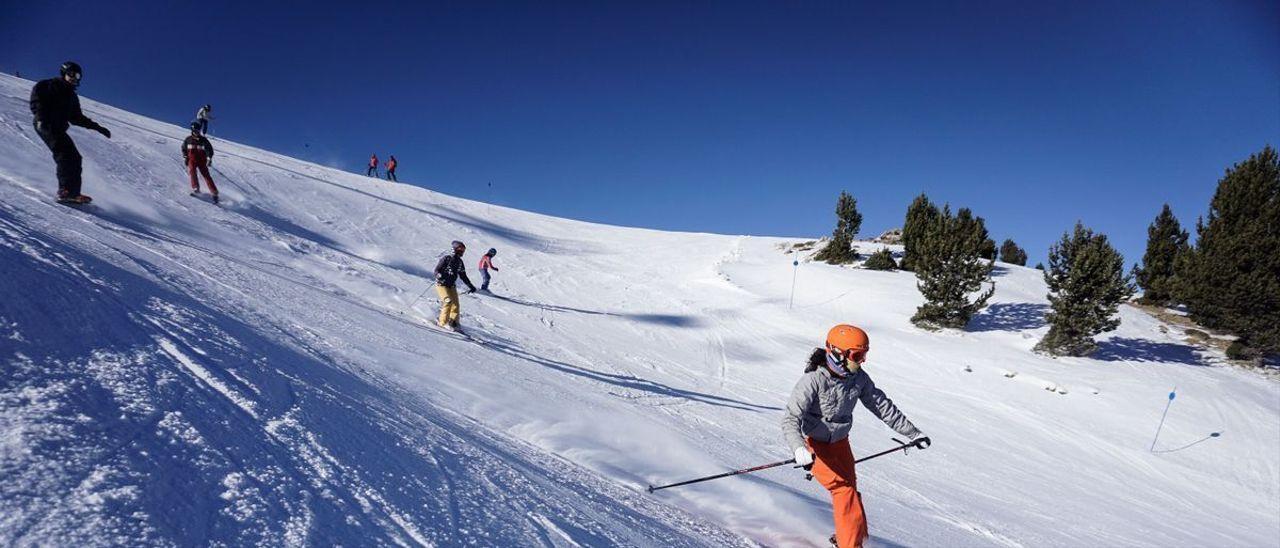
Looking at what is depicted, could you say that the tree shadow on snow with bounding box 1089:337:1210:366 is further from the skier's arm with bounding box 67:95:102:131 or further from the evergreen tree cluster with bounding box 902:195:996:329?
the skier's arm with bounding box 67:95:102:131

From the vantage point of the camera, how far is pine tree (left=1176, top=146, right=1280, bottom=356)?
18.6m

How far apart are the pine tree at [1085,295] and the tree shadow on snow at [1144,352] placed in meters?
1.17

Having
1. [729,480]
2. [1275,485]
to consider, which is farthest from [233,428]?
[1275,485]

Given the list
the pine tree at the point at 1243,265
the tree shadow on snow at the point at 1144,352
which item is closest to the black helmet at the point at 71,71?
the tree shadow on snow at the point at 1144,352

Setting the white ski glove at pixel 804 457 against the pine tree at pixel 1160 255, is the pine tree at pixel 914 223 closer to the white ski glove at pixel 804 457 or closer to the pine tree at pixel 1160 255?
the pine tree at pixel 1160 255

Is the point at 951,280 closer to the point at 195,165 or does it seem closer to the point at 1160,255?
the point at 1160,255

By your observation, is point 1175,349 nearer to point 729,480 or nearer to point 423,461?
point 729,480

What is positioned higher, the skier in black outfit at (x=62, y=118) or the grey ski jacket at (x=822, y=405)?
the skier in black outfit at (x=62, y=118)

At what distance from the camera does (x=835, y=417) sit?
415cm

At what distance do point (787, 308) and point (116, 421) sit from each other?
66.7ft

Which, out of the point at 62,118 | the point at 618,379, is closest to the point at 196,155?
the point at 62,118

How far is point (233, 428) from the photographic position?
239cm

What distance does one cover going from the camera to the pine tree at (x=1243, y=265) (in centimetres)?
1864

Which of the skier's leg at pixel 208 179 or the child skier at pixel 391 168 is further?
the child skier at pixel 391 168
